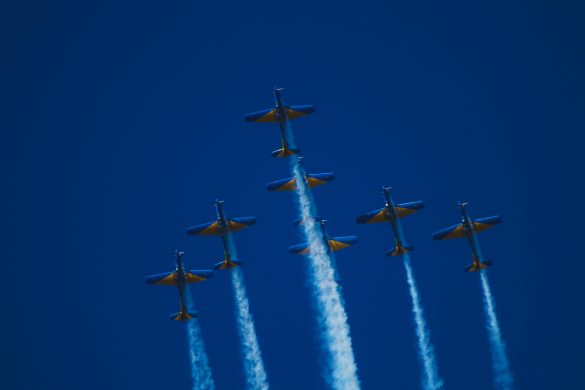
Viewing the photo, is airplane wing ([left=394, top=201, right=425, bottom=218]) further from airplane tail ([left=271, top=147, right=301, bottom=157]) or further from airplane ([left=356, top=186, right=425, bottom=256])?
airplane tail ([left=271, top=147, right=301, bottom=157])

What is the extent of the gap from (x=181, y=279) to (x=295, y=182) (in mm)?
9174

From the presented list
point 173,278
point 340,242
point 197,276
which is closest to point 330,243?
point 340,242

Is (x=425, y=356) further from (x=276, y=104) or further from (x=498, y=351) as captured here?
(x=276, y=104)

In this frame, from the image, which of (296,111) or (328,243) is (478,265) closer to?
(328,243)

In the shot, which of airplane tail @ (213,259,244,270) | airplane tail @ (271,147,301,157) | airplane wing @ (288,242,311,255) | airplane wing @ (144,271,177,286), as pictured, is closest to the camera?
airplane tail @ (271,147,301,157)

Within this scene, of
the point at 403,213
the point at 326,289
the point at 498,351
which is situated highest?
the point at 403,213

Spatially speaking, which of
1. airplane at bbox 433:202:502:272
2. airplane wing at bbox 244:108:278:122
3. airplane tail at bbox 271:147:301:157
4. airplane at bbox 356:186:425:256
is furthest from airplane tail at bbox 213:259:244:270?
airplane at bbox 433:202:502:272

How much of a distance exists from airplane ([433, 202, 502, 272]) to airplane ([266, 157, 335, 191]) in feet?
25.0

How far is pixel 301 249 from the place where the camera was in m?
54.9

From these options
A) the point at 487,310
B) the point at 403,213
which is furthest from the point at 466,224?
the point at 487,310

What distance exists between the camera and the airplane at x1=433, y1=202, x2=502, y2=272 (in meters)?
52.1

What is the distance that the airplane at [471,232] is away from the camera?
52062mm

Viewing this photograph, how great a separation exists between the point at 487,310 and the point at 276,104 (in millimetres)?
19906

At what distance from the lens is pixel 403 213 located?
52.8 metres
